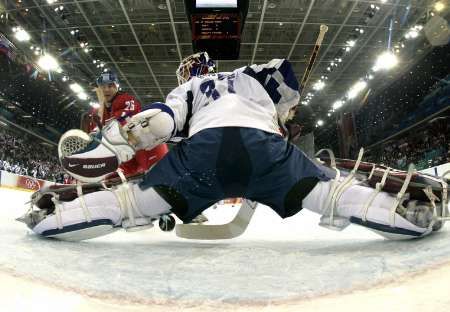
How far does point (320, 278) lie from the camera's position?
70cm

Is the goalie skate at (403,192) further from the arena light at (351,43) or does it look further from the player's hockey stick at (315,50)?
the arena light at (351,43)

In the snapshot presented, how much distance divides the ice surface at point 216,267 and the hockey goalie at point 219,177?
9 cm

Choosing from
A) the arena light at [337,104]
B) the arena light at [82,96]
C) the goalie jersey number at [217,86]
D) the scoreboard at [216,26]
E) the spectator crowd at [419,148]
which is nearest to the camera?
the goalie jersey number at [217,86]

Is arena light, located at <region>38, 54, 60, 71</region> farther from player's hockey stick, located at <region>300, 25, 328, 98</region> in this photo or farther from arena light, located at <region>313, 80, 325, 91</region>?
player's hockey stick, located at <region>300, 25, 328, 98</region>

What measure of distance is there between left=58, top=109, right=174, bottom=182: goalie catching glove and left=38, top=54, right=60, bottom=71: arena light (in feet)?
31.6

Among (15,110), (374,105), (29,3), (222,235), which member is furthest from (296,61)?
(222,235)

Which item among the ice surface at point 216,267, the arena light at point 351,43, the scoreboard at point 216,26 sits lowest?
the ice surface at point 216,267

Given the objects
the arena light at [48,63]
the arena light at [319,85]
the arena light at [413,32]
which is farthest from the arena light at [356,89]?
the arena light at [48,63]

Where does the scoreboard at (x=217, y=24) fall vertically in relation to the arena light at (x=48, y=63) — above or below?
below

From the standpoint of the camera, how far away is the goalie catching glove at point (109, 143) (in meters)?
1.07

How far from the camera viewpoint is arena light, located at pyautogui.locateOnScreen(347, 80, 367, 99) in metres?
10.9

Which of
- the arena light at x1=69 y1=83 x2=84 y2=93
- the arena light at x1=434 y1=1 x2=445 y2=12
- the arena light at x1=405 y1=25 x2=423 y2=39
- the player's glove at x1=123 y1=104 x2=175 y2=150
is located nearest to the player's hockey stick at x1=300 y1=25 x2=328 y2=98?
the player's glove at x1=123 y1=104 x2=175 y2=150

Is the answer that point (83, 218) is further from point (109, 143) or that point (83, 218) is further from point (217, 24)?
point (217, 24)

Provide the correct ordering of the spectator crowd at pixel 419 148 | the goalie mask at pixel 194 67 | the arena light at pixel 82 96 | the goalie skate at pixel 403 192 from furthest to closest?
1. the arena light at pixel 82 96
2. the spectator crowd at pixel 419 148
3. the goalie mask at pixel 194 67
4. the goalie skate at pixel 403 192
